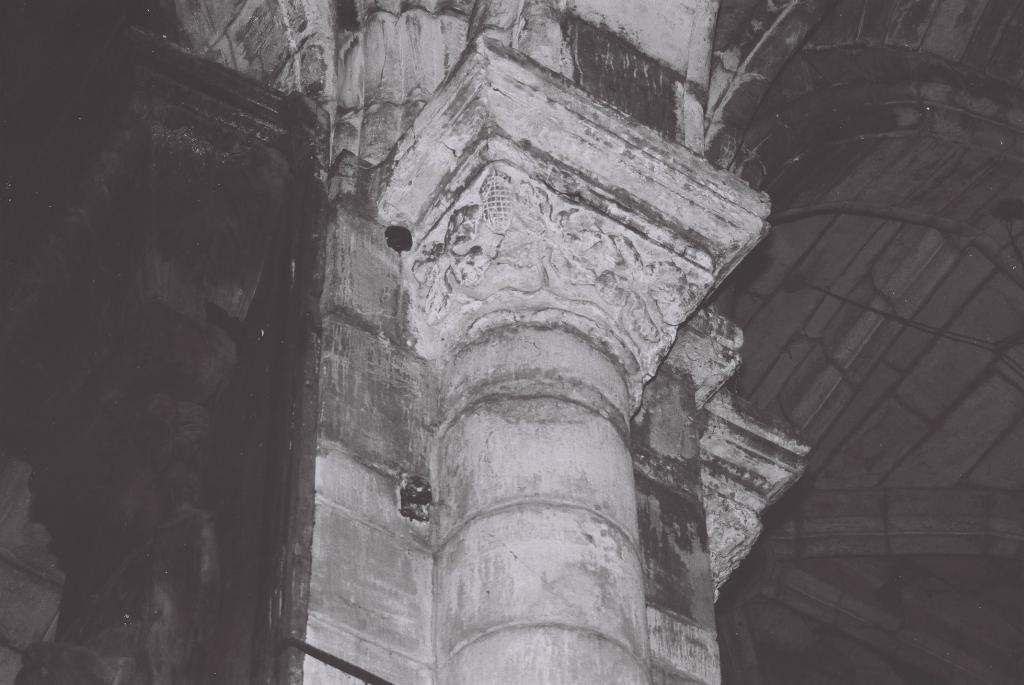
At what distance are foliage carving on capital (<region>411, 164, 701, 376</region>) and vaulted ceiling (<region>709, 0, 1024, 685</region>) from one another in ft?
4.63

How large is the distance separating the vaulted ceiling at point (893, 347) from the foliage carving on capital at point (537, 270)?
1.41m

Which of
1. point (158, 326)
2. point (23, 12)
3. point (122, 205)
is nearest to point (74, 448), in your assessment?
point (158, 326)

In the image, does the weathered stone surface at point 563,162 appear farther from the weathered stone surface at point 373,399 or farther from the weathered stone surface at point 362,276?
the weathered stone surface at point 373,399

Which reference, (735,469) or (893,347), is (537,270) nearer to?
(735,469)

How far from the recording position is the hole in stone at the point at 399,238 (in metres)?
3.82

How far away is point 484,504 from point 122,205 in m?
1.35

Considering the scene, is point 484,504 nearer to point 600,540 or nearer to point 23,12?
point 600,540

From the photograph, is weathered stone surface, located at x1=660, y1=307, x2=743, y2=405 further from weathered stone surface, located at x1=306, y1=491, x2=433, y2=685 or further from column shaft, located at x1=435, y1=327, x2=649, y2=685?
weathered stone surface, located at x1=306, y1=491, x2=433, y2=685

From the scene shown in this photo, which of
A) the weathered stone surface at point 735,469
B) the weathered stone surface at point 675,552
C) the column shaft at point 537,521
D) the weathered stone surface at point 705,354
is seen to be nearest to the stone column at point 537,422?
the column shaft at point 537,521

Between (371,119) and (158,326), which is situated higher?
(371,119)

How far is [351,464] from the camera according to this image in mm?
3254

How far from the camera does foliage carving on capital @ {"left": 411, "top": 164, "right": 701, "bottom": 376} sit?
3604 millimetres

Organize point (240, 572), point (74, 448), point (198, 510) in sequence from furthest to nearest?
point (74, 448) → point (198, 510) → point (240, 572)

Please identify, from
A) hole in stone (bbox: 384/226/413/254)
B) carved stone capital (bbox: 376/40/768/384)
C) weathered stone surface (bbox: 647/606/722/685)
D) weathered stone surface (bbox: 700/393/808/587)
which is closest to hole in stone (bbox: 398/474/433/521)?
carved stone capital (bbox: 376/40/768/384)
